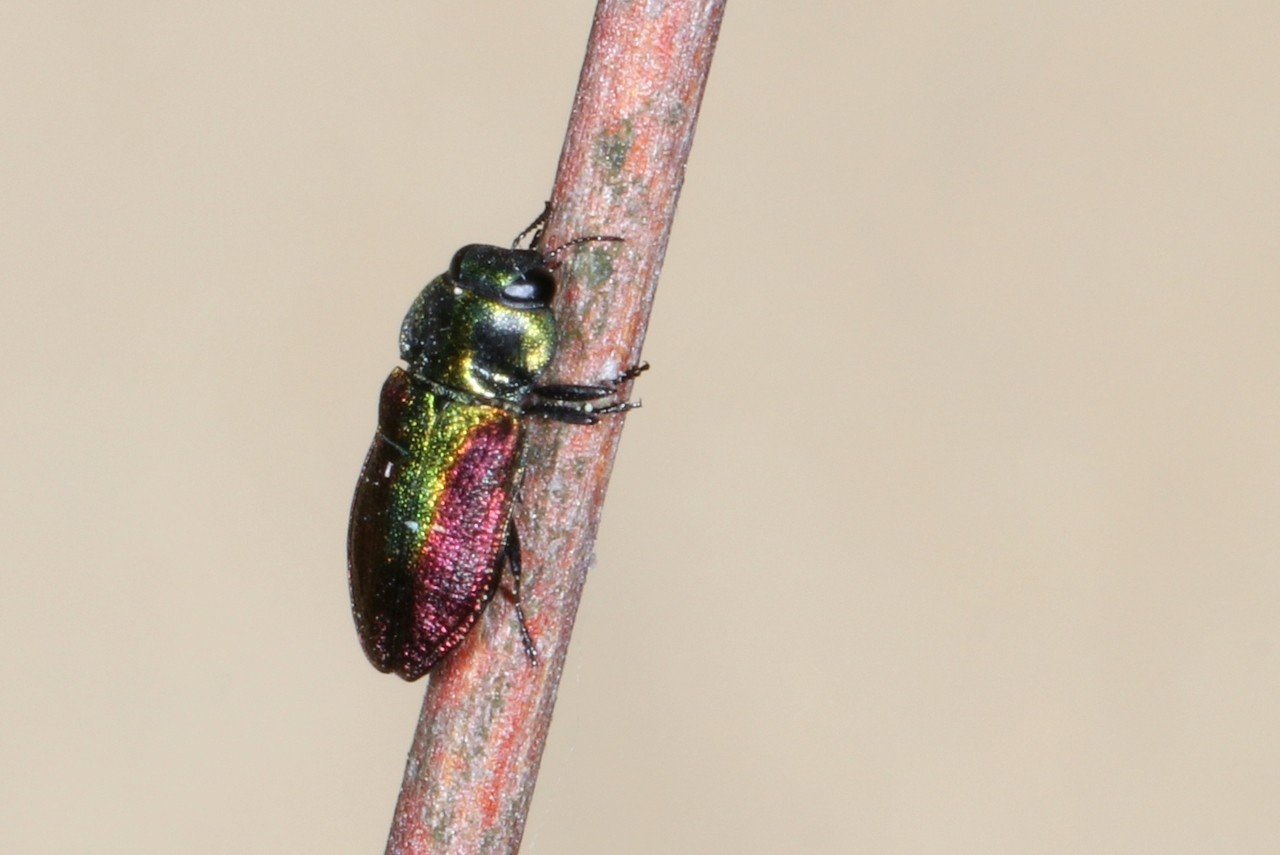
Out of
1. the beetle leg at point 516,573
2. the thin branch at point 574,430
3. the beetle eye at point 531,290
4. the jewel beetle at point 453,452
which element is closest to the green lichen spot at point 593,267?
the thin branch at point 574,430

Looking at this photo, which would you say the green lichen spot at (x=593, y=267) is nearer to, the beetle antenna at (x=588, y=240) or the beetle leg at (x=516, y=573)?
the beetle antenna at (x=588, y=240)

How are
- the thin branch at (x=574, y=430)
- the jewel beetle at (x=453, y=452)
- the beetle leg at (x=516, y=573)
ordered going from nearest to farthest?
the thin branch at (x=574, y=430) → the beetle leg at (x=516, y=573) → the jewel beetle at (x=453, y=452)

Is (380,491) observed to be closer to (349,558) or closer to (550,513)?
(349,558)

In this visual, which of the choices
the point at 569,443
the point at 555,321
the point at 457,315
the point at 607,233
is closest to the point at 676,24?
the point at 607,233

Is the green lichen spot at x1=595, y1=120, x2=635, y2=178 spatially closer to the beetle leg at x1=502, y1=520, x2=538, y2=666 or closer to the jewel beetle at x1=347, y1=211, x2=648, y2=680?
the jewel beetle at x1=347, y1=211, x2=648, y2=680

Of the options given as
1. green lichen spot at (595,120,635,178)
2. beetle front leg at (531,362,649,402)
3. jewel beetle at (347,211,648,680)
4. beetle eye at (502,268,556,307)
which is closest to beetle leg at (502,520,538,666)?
jewel beetle at (347,211,648,680)

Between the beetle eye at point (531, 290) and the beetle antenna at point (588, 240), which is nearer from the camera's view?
the beetle antenna at point (588, 240)

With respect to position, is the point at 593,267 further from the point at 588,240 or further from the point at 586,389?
the point at 586,389

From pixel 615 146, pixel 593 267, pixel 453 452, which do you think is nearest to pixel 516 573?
pixel 453 452
